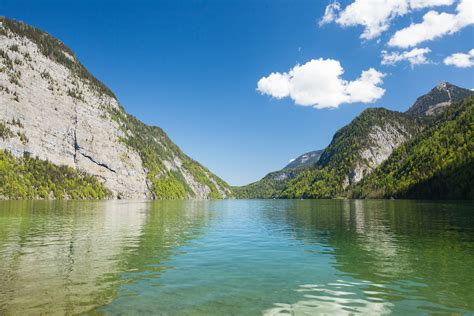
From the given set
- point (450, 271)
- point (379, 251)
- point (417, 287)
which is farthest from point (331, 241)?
point (417, 287)

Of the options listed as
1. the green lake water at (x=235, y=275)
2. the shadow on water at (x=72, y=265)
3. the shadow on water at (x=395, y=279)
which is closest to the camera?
the green lake water at (x=235, y=275)

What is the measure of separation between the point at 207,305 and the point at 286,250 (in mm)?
16501

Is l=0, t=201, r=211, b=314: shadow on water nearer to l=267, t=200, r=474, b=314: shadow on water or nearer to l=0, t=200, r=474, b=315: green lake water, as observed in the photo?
l=0, t=200, r=474, b=315: green lake water

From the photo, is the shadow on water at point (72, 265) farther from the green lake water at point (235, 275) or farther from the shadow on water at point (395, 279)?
the shadow on water at point (395, 279)

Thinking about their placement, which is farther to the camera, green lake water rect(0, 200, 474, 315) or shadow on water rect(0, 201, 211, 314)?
shadow on water rect(0, 201, 211, 314)

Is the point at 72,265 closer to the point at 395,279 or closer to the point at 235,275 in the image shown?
the point at 235,275

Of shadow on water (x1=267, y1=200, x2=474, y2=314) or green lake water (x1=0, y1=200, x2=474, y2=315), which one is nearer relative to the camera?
green lake water (x1=0, y1=200, x2=474, y2=315)

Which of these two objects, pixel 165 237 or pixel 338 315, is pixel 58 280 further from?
pixel 165 237

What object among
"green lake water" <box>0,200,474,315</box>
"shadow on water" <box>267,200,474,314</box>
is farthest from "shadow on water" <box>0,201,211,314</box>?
"shadow on water" <box>267,200,474,314</box>

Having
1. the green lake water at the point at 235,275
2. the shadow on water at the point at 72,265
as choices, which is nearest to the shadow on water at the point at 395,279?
the green lake water at the point at 235,275

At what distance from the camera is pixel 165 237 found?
125 feet

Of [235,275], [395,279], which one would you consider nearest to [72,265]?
[235,275]

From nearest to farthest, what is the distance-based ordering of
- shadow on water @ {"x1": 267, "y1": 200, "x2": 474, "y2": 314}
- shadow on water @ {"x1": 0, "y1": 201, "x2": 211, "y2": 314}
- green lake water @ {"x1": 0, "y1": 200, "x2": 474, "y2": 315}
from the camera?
1. green lake water @ {"x1": 0, "y1": 200, "x2": 474, "y2": 315}
2. shadow on water @ {"x1": 267, "y1": 200, "x2": 474, "y2": 314}
3. shadow on water @ {"x1": 0, "y1": 201, "x2": 211, "y2": 314}

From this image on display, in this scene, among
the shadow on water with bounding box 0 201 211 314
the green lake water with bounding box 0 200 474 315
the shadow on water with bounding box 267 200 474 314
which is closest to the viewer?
the green lake water with bounding box 0 200 474 315
